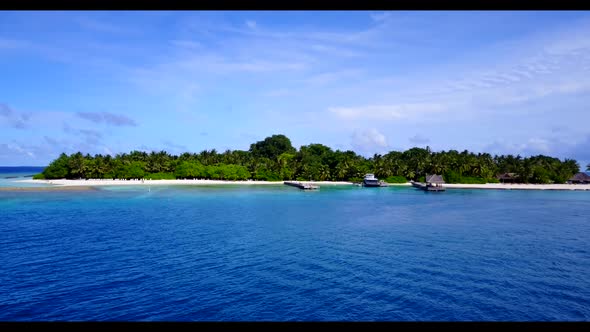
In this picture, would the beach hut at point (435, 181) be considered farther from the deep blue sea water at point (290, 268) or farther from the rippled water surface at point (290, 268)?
the deep blue sea water at point (290, 268)

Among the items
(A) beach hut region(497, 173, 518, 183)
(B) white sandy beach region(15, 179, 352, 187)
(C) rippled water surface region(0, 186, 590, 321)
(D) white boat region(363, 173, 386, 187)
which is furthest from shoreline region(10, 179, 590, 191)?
(C) rippled water surface region(0, 186, 590, 321)

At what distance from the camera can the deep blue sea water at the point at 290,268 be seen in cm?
1670

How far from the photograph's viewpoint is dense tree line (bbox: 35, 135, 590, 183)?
9612cm

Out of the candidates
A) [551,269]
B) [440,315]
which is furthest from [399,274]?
[551,269]

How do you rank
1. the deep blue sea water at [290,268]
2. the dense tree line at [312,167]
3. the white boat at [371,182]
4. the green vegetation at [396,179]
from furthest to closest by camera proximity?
the green vegetation at [396,179], the dense tree line at [312,167], the white boat at [371,182], the deep blue sea water at [290,268]

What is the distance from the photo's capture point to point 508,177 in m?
98.1

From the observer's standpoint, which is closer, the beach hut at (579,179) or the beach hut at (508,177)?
the beach hut at (579,179)

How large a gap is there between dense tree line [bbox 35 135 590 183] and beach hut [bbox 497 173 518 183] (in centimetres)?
108

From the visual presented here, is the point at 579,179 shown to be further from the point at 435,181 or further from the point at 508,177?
the point at 435,181

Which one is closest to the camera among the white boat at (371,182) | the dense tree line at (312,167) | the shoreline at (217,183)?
the shoreline at (217,183)

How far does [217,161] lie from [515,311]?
96.7 meters

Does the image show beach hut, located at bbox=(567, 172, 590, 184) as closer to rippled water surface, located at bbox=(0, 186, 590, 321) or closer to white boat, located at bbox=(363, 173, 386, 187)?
white boat, located at bbox=(363, 173, 386, 187)

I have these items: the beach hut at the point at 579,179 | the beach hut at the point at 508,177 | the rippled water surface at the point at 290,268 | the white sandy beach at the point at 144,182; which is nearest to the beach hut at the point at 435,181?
the white sandy beach at the point at 144,182

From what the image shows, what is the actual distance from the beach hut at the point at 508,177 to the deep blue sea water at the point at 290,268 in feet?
197
